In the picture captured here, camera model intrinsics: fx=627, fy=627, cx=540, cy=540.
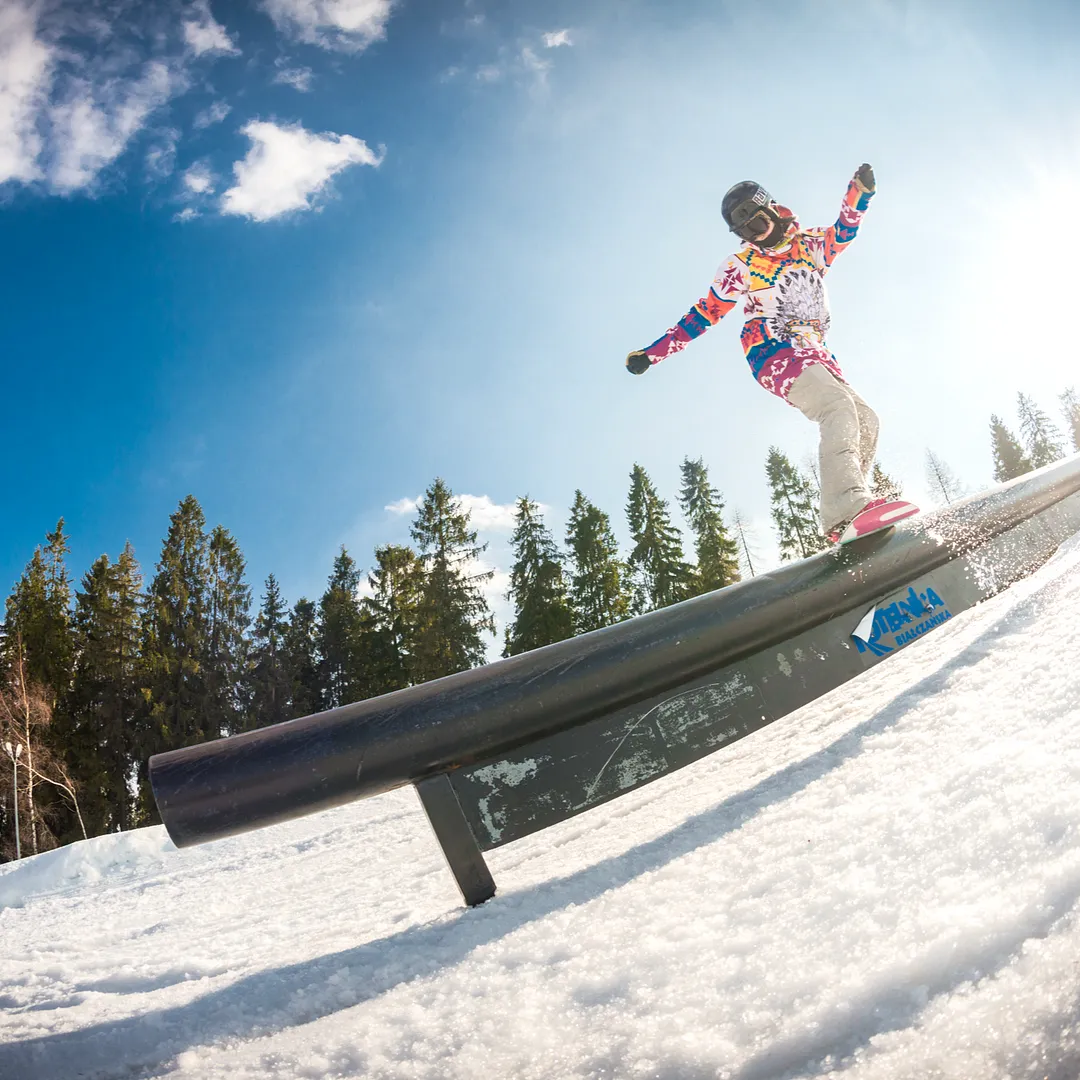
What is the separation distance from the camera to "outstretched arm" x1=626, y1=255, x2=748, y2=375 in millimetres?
3289

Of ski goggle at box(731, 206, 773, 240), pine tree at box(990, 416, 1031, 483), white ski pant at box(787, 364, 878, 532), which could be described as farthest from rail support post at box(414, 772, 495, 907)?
pine tree at box(990, 416, 1031, 483)

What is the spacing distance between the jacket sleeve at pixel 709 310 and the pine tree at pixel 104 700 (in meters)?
31.0

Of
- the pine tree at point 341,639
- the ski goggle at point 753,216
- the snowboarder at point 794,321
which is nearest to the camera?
the snowboarder at point 794,321

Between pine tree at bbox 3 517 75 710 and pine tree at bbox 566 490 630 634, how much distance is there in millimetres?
23023

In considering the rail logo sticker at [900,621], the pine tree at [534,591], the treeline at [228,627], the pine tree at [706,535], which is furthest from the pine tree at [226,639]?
the rail logo sticker at [900,621]

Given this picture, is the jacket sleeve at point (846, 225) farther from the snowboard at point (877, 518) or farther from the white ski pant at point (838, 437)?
the snowboard at point (877, 518)

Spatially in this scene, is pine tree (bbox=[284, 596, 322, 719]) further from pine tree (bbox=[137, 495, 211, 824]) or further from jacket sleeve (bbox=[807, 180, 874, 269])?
jacket sleeve (bbox=[807, 180, 874, 269])

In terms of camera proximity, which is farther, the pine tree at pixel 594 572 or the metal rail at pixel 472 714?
the pine tree at pixel 594 572

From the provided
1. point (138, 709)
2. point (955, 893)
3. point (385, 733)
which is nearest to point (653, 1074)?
point (955, 893)

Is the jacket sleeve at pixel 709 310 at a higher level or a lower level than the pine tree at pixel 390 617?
lower

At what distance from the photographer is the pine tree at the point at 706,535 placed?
30891 millimetres

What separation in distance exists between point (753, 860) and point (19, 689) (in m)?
26.9

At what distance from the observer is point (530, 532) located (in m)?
30.2

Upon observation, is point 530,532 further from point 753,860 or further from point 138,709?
point 753,860
